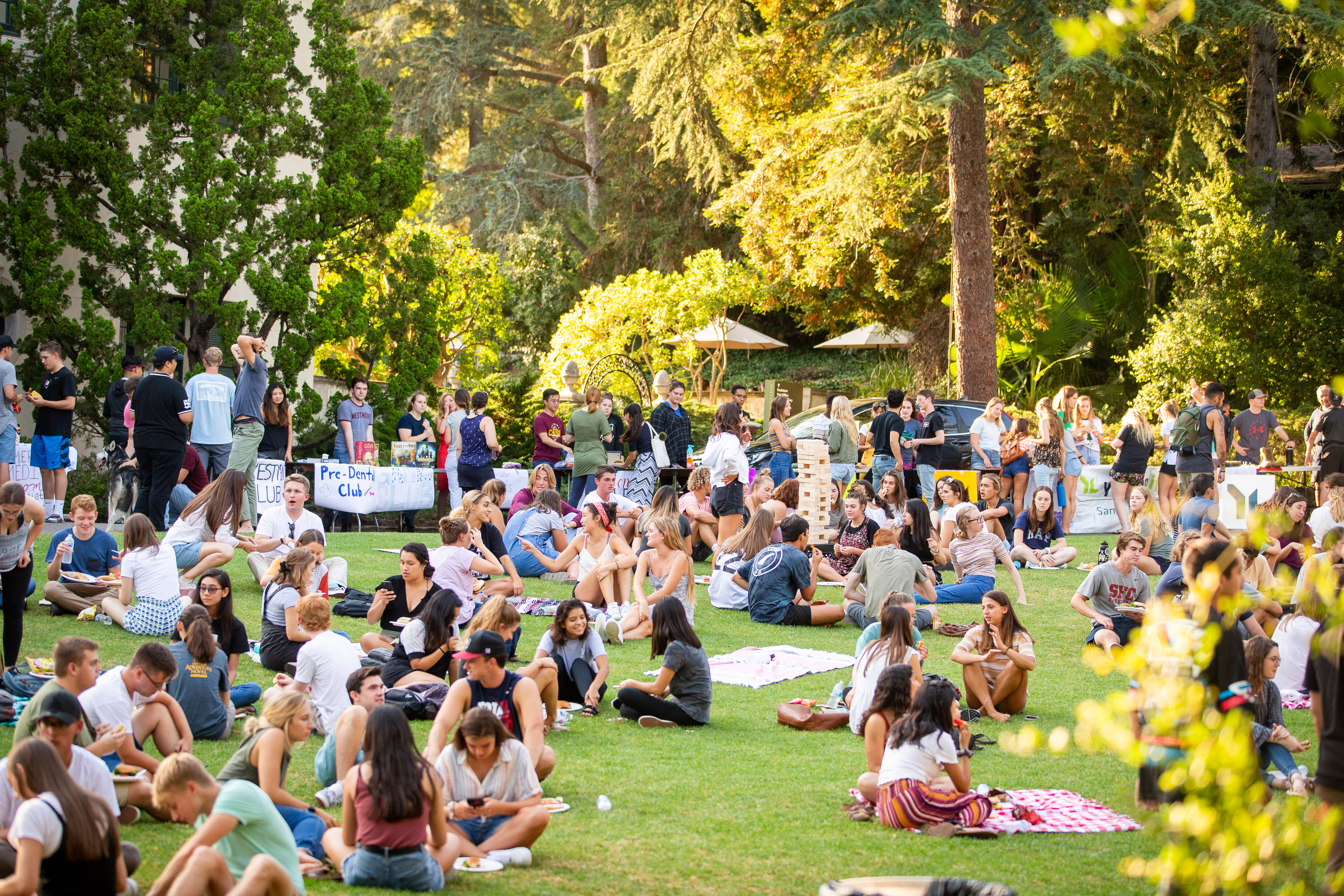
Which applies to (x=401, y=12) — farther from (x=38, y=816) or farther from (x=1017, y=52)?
(x=38, y=816)

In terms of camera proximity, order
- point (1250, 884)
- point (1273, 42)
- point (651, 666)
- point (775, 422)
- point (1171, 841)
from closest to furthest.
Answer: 1. point (1250, 884)
2. point (1171, 841)
3. point (651, 666)
4. point (775, 422)
5. point (1273, 42)

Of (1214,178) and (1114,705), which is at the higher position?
(1214,178)

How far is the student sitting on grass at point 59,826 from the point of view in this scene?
4410mm

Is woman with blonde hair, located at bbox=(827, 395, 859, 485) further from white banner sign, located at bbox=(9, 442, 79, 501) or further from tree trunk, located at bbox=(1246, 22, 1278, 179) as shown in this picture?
tree trunk, located at bbox=(1246, 22, 1278, 179)

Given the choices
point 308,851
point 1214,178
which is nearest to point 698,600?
point 308,851

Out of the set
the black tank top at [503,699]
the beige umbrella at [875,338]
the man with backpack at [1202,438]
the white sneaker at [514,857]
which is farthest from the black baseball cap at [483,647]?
the beige umbrella at [875,338]

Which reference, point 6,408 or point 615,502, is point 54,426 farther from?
point 615,502

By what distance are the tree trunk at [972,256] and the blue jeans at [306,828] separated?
17545mm

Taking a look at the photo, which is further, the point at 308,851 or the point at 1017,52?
the point at 1017,52

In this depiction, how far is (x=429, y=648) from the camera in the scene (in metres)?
8.18

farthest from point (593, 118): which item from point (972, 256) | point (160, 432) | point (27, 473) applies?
point (160, 432)

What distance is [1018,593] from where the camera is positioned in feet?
40.1

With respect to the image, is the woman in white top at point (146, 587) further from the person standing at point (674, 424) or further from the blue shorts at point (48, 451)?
the person standing at point (674, 424)

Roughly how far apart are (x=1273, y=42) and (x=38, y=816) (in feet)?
90.0
